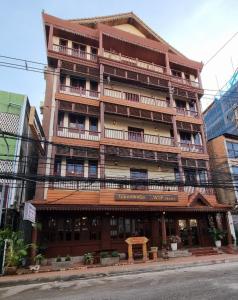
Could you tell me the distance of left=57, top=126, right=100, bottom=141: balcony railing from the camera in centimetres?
1859

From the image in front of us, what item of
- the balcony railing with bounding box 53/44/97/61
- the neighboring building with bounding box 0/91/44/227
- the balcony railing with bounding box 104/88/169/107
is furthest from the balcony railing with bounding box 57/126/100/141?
the balcony railing with bounding box 53/44/97/61

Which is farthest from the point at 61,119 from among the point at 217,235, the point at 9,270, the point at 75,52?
the point at 217,235

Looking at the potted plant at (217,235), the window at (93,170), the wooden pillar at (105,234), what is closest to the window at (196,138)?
the potted plant at (217,235)

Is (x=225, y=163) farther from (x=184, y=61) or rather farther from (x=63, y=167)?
(x=63, y=167)

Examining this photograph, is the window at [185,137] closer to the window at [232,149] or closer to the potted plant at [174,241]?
the window at [232,149]

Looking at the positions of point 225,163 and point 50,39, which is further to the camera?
point 225,163

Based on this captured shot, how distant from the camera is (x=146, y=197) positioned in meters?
18.4

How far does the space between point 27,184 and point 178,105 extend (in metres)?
15.9

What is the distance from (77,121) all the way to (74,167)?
394 centimetres

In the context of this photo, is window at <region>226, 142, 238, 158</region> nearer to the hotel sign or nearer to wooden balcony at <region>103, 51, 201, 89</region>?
wooden balcony at <region>103, 51, 201, 89</region>

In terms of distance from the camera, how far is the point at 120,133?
20406 millimetres

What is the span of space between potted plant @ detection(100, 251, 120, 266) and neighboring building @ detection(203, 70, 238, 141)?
78.6 feet

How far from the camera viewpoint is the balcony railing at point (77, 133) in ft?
61.0

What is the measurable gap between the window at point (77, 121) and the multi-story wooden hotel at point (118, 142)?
8 cm
